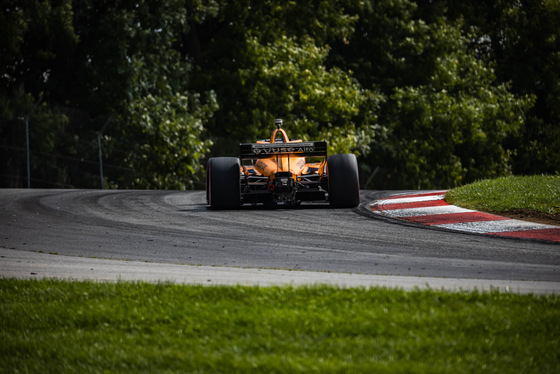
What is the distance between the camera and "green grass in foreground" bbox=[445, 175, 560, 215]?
12719 millimetres

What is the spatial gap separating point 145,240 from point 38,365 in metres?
5.32

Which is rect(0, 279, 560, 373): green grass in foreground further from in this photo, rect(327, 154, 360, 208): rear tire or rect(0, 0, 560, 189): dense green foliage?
rect(0, 0, 560, 189): dense green foliage

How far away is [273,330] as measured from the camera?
5.29m

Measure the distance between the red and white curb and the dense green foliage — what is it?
11212 mm

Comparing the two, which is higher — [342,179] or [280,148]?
[280,148]

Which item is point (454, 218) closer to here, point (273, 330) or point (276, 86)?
point (273, 330)

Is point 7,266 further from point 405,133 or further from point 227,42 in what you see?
point 405,133

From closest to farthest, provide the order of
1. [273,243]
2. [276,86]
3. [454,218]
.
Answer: [273,243] → [454,218] → [276,86]

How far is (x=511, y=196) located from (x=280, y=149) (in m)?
4.31

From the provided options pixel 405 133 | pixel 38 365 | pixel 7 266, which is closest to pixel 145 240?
pixel 7 266

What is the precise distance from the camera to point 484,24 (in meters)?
34.6

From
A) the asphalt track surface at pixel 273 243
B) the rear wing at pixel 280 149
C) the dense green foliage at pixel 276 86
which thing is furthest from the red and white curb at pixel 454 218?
the dense green foliage at pixel 276 86

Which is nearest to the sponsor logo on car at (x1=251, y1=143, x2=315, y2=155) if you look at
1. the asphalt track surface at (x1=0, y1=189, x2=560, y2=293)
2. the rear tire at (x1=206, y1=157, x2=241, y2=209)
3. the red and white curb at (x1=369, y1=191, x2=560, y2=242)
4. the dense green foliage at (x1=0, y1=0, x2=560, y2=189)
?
the rear tire at (x1=206, y1=157, x2=241, y2=209)

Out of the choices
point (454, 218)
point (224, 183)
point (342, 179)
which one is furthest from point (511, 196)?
point (224, 183)
